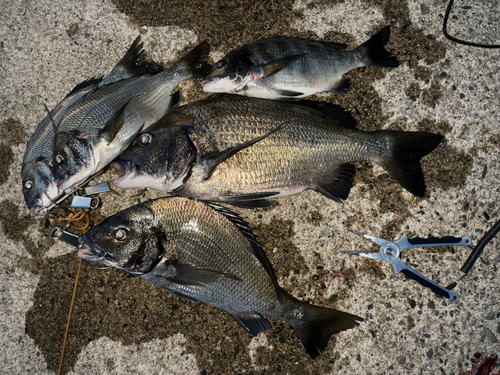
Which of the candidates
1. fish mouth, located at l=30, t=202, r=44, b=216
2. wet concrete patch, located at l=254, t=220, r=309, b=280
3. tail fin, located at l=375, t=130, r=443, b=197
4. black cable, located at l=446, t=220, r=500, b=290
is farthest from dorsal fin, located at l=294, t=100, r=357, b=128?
fish mouth, located at l=30, t=202, r=44, b=216

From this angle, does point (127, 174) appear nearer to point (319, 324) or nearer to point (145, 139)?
point (145, 139)

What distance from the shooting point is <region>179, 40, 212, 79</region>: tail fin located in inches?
108

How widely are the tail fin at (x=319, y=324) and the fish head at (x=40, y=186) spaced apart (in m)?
2.11

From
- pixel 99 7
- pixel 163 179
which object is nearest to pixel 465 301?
pixel 163 179

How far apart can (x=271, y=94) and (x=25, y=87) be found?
2.31m

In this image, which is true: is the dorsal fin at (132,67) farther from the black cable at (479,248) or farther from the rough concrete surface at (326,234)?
the black cable at (479,248)

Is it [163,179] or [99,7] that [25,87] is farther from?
[163,179]

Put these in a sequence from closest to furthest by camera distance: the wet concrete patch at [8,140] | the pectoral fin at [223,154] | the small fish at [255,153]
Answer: the pectoral fin at [223,154]
the small fish at [255,153]
the wet concrete patch at [8,140]

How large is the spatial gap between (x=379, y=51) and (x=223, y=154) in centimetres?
155

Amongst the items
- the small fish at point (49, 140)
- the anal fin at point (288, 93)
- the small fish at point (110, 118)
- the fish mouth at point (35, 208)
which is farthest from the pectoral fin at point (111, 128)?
the anal fin at point (288, 93)

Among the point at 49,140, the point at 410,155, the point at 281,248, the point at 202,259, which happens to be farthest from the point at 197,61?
the point at 410,155

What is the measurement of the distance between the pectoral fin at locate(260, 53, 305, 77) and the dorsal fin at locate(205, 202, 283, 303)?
1095 mm

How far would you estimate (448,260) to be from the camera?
273 centimetres

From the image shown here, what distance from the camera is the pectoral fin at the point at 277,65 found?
2.48 meters
